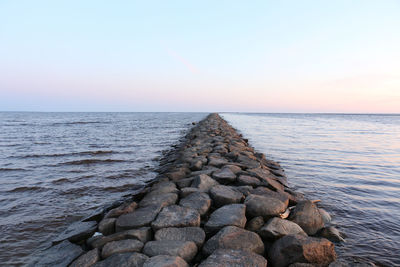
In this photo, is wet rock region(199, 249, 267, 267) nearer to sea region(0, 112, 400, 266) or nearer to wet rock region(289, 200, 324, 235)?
wet rock region(289, 200, 324, 235)

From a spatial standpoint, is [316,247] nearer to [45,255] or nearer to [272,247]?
[272,247]

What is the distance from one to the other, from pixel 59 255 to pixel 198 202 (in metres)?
1.49

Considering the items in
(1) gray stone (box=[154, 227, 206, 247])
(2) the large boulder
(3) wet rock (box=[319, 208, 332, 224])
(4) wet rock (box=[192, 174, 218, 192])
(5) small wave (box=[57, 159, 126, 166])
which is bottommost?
(5) small wave (box=[57, 159, 126, 166])

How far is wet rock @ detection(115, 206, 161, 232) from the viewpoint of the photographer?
2.44 metres

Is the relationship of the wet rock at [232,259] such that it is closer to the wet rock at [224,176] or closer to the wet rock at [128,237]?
the wet rock at [128,237]

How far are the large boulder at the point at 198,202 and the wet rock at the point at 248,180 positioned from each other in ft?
2.64

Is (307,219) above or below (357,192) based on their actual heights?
above

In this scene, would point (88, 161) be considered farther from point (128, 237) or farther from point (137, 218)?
point (128, 237)

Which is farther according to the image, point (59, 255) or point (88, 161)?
point (88, 161)

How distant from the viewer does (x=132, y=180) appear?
507 centimetres

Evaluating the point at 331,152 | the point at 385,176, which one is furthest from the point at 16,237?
the point at 331,152

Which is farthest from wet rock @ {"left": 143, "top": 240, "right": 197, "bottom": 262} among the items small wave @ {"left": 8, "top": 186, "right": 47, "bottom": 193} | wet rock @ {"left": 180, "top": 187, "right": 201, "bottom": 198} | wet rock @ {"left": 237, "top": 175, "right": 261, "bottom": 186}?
small wave @ {"left": 8, "top": 186, "right": 47, "bottom": 193}

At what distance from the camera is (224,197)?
9.66ft

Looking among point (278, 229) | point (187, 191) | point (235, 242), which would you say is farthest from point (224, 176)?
point (235, 242)
